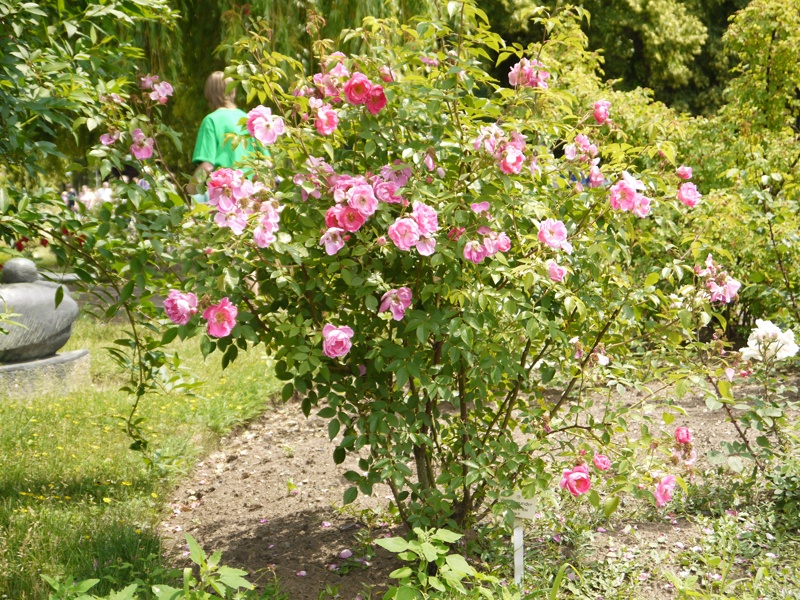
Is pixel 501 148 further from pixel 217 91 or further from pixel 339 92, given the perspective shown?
pixel 217 91

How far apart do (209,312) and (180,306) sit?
8 centimetres

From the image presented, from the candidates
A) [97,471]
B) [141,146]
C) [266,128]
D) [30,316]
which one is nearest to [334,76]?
[266,128]

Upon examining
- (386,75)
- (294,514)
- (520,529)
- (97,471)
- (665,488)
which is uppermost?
(386,75)

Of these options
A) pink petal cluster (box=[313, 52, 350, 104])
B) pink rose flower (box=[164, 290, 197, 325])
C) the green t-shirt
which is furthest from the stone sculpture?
pink petal cluster (box=[313, 52, 350, 104])

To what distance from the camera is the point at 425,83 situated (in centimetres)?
241

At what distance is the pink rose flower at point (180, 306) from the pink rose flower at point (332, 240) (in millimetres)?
410

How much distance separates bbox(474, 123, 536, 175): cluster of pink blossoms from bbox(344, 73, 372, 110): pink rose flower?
34 cm

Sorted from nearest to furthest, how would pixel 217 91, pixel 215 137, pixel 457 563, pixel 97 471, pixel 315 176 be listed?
pixel 457 563 < pixel 315 176 < pixel 97 471 < pixel 215 137 < pixel 217 91

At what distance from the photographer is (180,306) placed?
2.31 m

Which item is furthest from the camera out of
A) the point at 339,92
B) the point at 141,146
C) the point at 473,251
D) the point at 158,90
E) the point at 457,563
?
the point at 158,90

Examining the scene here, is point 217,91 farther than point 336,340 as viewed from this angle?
Yes

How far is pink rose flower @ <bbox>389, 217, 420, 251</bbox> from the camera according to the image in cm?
215

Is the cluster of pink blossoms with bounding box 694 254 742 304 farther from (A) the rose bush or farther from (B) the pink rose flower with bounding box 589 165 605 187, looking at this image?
(B) the pink rose flower with bounding box 589 165 605 187

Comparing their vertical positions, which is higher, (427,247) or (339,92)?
(339,92)
